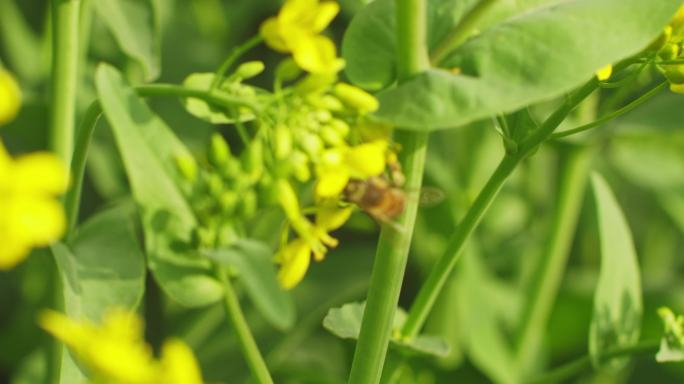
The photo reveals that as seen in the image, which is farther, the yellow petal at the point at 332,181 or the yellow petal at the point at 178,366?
the yellow petal at the point at 332,181

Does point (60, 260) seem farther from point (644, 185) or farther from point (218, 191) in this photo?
point (644, 185)

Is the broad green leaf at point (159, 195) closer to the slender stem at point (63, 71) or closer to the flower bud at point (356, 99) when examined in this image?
the flower bud at point (356, 99)

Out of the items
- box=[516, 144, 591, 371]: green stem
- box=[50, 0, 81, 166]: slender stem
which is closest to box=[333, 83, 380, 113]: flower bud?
box=[50, 0, 81, 166]: slender stem

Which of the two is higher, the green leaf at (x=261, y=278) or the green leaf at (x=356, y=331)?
the green leaf at (x=261, y=278)

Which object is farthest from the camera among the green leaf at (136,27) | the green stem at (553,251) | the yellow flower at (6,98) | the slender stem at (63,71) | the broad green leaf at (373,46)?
the green stem at (553,251)

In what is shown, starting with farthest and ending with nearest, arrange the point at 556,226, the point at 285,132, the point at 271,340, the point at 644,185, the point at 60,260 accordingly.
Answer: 1. the point at 644,185
2. the point at 271,340
3. the point at 556,226
4. the point at 60,260
5. the point at 285,132

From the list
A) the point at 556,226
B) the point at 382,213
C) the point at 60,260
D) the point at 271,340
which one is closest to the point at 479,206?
the point at 382,213

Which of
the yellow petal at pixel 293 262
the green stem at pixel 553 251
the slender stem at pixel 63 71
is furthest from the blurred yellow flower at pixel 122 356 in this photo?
the green stem at pixel 553 251
